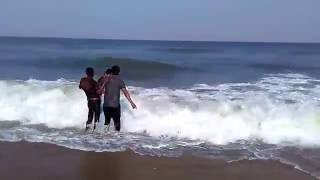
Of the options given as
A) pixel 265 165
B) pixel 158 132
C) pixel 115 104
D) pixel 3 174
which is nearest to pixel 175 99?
pixel 158 132

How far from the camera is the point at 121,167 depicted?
7.05m

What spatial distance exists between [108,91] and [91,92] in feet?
1.32

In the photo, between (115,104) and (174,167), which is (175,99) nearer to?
(115,104)

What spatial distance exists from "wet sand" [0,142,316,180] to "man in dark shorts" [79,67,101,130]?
154cm

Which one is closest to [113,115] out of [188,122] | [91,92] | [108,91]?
[108,91]

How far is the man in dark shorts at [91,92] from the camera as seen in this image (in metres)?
9.09

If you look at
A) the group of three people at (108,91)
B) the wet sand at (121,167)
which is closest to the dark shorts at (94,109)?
the group of three people at (108,91)

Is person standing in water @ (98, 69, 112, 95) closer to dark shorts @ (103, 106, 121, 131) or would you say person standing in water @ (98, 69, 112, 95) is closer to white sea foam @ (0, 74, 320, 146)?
dark shorts @ (103, 106, 121, 131)

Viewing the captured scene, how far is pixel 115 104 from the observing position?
9.05 meters

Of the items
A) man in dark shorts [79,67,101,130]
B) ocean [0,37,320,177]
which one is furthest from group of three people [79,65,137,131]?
ocean [0,37,320,177]

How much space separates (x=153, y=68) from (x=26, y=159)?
18055mm

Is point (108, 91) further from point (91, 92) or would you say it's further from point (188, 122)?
point (188, 122)

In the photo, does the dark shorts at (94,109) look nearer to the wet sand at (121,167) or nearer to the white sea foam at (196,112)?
the white sea foam at (196,112)

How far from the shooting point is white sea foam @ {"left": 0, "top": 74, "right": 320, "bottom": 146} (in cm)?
970
